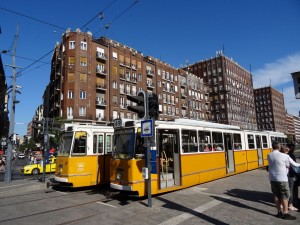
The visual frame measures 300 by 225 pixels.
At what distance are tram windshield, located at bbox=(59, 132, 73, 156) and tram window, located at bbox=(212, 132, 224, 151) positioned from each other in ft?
21.5

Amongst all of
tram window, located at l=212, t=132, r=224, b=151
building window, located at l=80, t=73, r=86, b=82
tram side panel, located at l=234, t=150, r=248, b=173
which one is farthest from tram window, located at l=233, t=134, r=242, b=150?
building window, located at l=80, t=73, r=86, b=82

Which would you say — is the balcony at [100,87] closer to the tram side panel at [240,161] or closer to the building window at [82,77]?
the building window at [82,77]


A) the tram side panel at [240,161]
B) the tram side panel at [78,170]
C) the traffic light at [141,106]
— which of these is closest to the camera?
the traffic light at [141,106]

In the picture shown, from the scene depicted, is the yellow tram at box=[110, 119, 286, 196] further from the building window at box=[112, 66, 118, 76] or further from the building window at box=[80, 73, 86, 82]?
the building window at box=[112, 66, 118, 76]

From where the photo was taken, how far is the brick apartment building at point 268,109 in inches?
4647

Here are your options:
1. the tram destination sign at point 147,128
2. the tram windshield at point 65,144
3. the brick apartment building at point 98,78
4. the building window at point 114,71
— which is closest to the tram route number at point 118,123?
the tram destination sign at point 147,128

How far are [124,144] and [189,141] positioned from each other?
2902 millimetres

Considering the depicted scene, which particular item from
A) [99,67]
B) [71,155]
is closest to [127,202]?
[71,155]

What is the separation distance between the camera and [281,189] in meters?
6.57

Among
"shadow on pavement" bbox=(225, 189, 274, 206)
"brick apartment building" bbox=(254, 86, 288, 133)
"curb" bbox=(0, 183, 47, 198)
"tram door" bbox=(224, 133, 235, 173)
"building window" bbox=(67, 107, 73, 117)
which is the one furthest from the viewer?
"brick apartment building" bbox=(254, 86, 288, 133)

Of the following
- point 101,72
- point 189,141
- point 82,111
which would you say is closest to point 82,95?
point 82,111

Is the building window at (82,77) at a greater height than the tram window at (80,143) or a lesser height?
greater

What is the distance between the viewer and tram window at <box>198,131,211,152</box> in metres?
11.8

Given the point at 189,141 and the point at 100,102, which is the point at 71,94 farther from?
the point at 189,141
